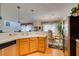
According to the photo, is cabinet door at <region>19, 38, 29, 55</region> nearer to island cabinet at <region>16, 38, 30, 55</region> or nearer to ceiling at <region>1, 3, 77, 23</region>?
Result: island cabinet at <region>16, 38, 30, 55</region>

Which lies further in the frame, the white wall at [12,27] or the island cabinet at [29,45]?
the island cabinet at [29,45]

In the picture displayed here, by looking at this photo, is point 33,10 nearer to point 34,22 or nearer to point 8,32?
point 34,22

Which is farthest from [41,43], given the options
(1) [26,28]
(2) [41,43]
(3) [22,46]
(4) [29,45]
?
(1) [26,28]

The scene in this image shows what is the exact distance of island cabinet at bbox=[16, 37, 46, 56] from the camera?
3.64 metres

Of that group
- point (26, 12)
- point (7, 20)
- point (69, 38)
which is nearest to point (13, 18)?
point (7, 20)

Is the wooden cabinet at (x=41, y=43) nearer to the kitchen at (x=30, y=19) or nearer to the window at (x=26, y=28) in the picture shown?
the kitchen at (x=30, y=19)

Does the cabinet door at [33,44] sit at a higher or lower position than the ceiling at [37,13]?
lower

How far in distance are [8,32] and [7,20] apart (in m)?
0.36

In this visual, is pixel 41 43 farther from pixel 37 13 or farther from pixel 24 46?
pixel 37 13


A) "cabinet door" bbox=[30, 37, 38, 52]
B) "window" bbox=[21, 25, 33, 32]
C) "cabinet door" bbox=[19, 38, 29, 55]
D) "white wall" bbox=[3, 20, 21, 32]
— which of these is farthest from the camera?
"cabinet door" bbox=[30, 37, 38, 52]

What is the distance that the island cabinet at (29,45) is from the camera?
364 centimetres

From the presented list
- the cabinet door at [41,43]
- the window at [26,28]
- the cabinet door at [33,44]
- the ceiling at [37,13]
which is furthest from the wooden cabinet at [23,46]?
the ceiling at [37,13]

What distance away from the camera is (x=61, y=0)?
2.19m

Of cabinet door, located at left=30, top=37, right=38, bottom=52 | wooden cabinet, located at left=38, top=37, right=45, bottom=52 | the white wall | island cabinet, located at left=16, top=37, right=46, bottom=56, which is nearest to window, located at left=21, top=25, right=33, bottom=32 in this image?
the white wall
